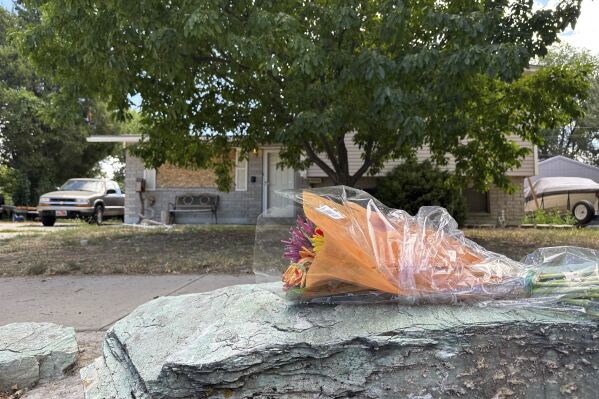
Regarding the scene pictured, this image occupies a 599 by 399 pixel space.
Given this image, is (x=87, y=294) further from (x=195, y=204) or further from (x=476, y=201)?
(x=476, y=201)

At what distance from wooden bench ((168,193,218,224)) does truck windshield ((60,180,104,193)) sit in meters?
3.70

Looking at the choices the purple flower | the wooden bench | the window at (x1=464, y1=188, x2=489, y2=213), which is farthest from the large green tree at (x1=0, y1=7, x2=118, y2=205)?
the purple flower

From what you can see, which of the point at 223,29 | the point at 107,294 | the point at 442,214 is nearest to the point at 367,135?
the point at 223,29

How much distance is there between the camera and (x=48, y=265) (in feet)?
22.5

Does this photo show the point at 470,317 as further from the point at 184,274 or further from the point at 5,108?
the point at 5,108

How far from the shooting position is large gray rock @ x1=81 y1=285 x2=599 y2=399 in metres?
1.91

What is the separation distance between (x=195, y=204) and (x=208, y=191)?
0.65 meters

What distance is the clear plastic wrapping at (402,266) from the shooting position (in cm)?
212

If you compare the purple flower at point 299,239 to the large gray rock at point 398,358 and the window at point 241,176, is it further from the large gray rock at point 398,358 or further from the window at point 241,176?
the window at point 241,176

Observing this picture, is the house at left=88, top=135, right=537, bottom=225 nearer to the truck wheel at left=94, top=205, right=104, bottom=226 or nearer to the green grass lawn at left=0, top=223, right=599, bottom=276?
the truck wheel at left=94, top=205, right=104, bottom=226

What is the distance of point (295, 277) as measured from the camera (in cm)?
232

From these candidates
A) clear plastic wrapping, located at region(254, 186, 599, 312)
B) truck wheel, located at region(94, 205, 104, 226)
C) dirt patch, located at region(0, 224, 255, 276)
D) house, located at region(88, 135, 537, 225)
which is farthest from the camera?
truck wheel, located at region(94, 205, 104, 226)

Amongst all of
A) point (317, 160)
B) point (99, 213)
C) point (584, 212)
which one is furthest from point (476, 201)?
point (99, 213)

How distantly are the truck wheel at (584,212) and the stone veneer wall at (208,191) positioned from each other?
11.4 m
